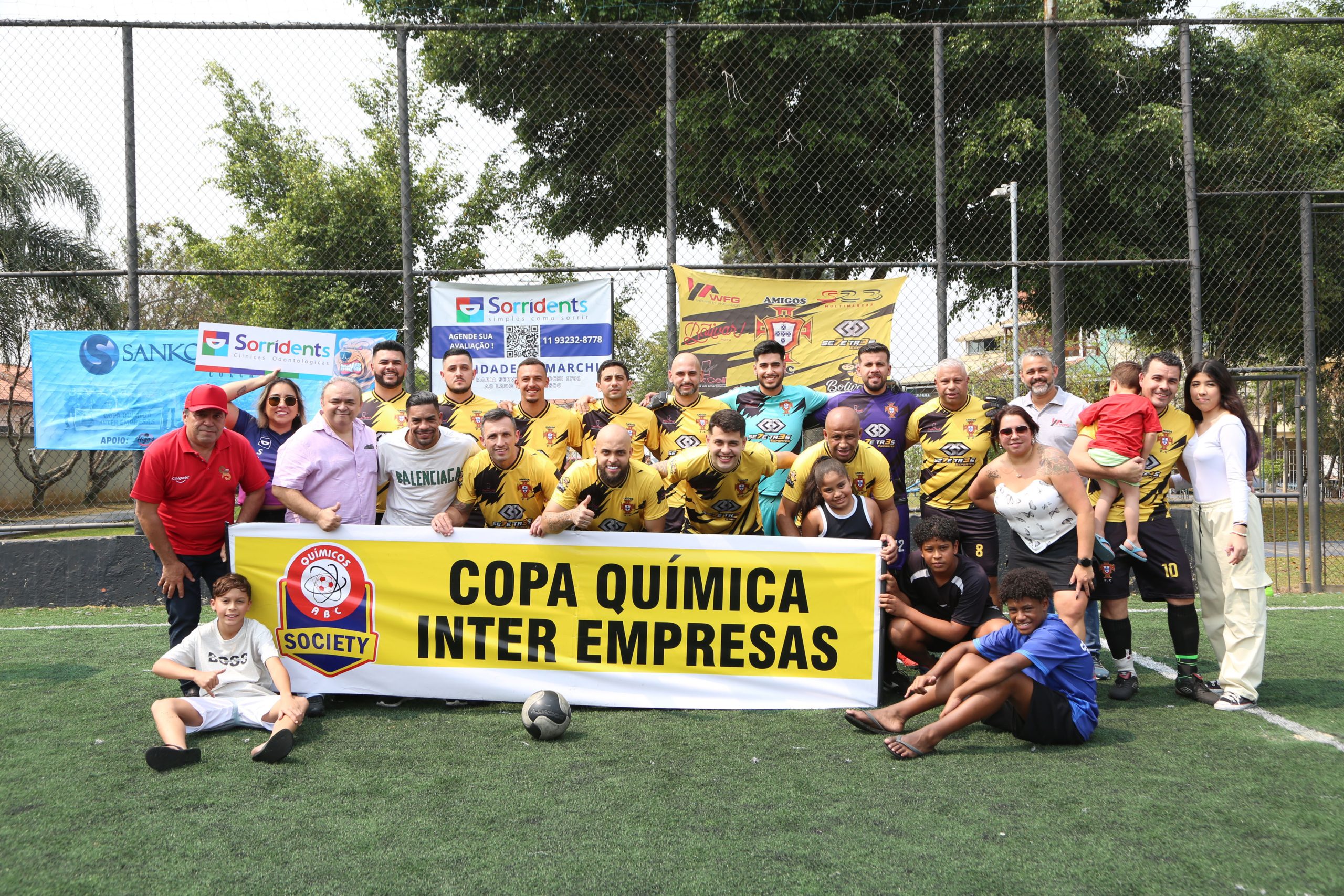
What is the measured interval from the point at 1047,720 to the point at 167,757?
4.00 m

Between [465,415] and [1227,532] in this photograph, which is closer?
[1227,532]

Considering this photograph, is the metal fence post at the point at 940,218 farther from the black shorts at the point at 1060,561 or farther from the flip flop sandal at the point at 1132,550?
the black shorts at the point at 1060,561

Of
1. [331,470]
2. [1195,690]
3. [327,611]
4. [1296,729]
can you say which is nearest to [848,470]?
[1195,690]

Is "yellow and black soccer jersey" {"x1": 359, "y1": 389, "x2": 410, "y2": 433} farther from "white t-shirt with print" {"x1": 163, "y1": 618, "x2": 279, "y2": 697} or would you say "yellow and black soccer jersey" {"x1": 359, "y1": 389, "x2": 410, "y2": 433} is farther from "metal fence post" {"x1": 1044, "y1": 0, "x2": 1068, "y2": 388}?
"metal fence post" {"x1": 1044, "y1": 0, "x2": 1068, "y2": 388}

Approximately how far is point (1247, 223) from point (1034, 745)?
8.16 meters

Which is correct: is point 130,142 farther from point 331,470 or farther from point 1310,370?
point 1310,370

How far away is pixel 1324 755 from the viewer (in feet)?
14.0

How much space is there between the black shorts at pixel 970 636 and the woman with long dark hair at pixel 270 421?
3938mm

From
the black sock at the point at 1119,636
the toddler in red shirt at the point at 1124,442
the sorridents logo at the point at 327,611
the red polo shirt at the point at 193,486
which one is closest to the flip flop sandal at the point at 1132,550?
the toddler in red shirt at the point at 1124,442

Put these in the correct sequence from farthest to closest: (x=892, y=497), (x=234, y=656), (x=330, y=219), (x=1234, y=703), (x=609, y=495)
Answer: (x=330, y=219) < (x=892, y=497) < (x=609, y=495) < (x=1234, y=703) < (x=234, y=656)

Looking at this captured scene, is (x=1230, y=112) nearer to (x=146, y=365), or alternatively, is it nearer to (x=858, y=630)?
(x=858, y=630)

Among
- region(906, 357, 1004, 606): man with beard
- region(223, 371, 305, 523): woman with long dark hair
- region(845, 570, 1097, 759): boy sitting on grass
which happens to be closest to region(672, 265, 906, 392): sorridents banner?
region(906, 357, 1004, 606): man with beard

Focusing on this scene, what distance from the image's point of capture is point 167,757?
4039 mm

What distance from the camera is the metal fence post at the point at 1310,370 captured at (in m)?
8.62
